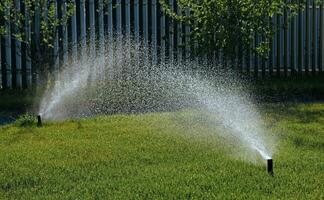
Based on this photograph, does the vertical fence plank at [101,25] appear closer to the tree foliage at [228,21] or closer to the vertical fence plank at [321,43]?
the tree foliage at [228,21]

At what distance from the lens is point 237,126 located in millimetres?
7145

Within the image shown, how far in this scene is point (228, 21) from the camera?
35.3 feet

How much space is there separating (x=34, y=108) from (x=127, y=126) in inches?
90.7

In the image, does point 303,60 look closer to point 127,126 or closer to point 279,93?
point 279,93

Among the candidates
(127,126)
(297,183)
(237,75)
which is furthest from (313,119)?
(237,75)

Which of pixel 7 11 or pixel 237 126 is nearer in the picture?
pixel 237 126

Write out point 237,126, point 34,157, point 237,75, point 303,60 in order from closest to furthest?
point 34,157, point 237,126, point 237,75, point 303,60

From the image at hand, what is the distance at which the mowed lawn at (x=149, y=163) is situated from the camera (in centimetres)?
442

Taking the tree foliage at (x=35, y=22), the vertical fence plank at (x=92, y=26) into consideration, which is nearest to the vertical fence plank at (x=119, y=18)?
the vertical fence plank at (x=92, y=26)

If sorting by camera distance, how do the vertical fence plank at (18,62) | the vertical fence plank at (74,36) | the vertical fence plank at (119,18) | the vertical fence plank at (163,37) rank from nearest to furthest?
1. the vertical fence plank at (18,62)
2. the vertical fence plank at (74,36)
3. the vertical fence plank at (119,18)
4. the vertical fence plank at (163,37)

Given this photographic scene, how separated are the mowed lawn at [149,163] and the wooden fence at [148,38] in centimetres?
383

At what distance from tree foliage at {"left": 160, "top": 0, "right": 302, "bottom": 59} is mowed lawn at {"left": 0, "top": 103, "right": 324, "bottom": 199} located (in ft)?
11.1

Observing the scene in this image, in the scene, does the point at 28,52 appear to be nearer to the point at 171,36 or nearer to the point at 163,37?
the point at 163,37

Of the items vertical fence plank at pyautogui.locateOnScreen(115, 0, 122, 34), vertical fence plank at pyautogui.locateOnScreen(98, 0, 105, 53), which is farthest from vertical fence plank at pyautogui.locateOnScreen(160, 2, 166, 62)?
vertical fence plank at pyautogui.locateOnScreen(98, 0, 105, 53)
